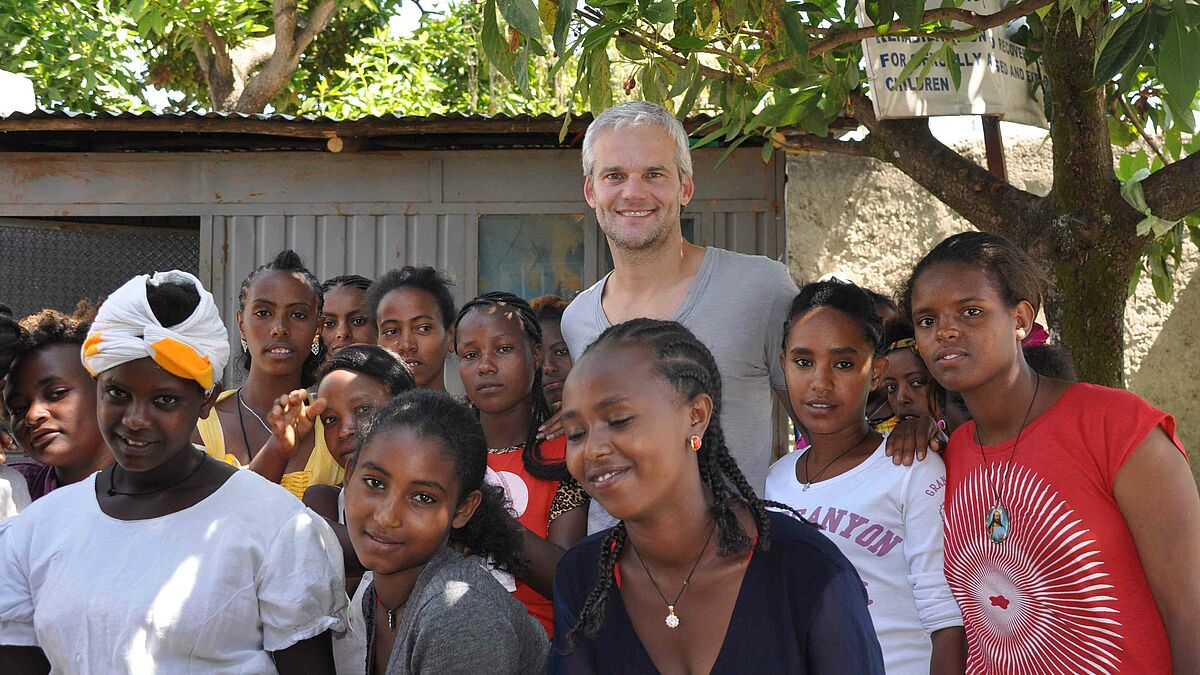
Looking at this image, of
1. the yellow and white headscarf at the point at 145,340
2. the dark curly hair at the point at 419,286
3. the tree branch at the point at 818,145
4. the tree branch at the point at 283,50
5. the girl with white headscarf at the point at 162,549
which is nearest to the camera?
the girl with white headscarf at the point at 162,549

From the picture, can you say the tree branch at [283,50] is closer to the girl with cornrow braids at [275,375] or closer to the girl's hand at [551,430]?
the girl with cornrow braids at [275,375]

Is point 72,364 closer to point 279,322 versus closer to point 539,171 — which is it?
point 279,322

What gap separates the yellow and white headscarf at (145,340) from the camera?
228 centimetres

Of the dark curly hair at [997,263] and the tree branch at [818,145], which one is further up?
the tree branch at [818,145]

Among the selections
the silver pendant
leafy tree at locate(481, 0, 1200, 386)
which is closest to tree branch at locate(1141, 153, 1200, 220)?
leafy tree at locate(481, 0, 1200, 386)

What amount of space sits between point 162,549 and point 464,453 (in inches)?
24.6

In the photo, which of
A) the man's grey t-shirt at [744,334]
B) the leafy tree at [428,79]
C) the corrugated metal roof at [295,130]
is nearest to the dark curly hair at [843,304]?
the man's grey t-shirt at [744,334]

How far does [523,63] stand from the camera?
8.21 feet

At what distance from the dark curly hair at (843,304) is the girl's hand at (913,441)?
9.6 inches

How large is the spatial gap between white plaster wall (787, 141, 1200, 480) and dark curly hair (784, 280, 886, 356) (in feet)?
11.8

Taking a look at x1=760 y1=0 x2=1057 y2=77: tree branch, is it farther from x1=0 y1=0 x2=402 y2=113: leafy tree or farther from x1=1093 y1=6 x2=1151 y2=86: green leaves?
x1=0 y1=0 x2=402 y2=113: leafy tree

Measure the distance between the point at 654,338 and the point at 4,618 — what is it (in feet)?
4.68

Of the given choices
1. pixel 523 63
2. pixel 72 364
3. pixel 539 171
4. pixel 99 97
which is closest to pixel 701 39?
pixel 523 63

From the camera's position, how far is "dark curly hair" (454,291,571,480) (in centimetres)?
288
